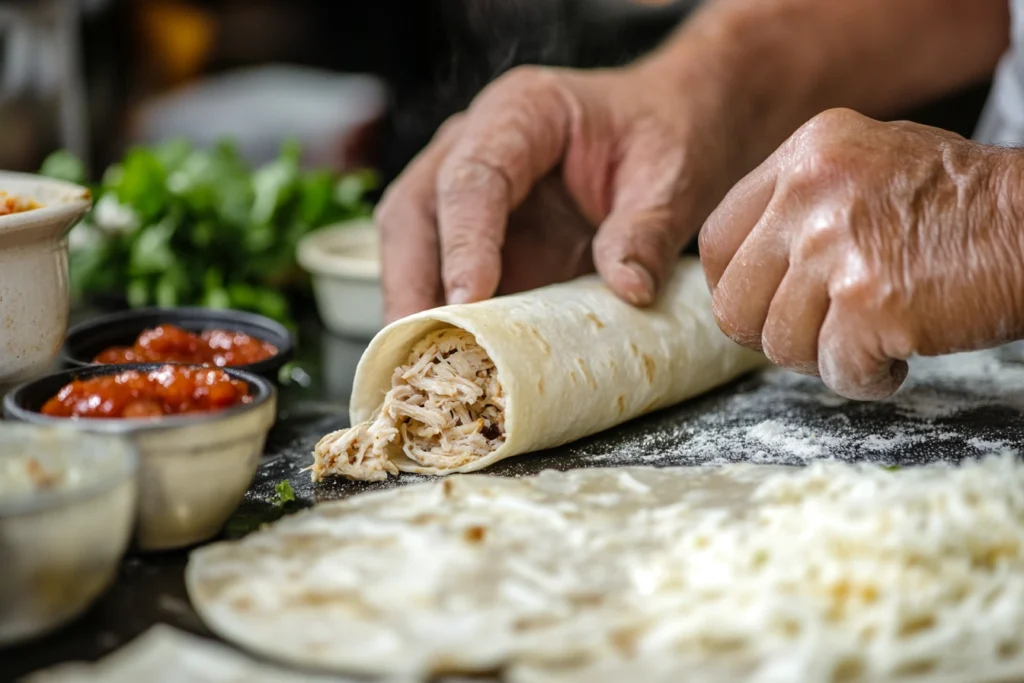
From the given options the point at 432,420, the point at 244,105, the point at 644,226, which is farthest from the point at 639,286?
the point at 244,105

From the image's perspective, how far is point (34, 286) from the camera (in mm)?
2287

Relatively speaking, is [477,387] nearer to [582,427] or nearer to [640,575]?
[582,427]

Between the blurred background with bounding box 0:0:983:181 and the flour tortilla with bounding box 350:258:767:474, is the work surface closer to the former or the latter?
the flour tortilla with bounding box 350:258:767:474

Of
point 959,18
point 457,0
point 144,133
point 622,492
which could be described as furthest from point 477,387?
point 144,133

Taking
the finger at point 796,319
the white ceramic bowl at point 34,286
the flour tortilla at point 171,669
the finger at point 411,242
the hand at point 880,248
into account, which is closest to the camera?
the flour tortilla at point 171,669

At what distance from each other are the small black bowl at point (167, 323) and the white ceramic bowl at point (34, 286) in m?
0.26

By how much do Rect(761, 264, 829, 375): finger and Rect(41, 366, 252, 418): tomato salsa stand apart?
1.05 m

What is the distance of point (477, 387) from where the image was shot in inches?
94.4

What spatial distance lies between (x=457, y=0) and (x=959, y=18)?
9.35 ft

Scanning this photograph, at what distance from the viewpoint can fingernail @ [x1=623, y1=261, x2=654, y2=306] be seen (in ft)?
8.86

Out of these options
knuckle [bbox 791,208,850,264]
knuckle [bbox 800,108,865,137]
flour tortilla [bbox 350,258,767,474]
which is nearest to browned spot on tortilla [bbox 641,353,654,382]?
flour tortilla [bbox 350,258,767,474]

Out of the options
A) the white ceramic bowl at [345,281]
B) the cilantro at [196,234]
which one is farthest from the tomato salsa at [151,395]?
the cilantro at [196,234]

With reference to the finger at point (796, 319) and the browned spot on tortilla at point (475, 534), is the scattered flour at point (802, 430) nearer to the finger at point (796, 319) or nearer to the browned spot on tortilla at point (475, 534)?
the finger at point (796, 319)

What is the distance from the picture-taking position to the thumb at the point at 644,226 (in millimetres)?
2725
